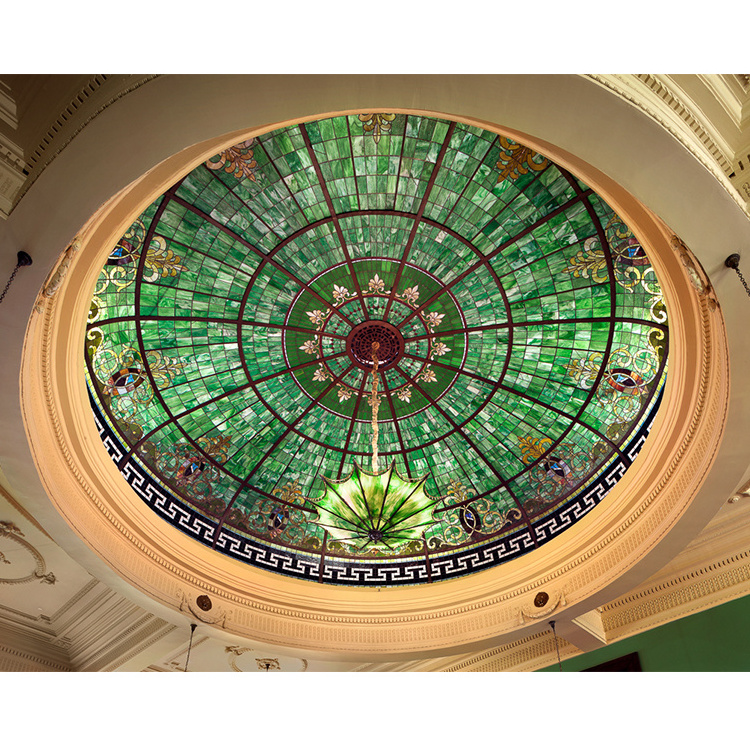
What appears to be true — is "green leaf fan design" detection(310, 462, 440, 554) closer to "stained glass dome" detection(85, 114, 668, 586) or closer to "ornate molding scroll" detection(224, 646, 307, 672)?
"stained glass dome" detection(85, 114, 668, 586)

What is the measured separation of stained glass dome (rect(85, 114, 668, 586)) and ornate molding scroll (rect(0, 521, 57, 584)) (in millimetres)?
1533

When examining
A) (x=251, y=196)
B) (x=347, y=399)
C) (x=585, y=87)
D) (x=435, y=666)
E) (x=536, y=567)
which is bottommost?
(x=435, y=666)

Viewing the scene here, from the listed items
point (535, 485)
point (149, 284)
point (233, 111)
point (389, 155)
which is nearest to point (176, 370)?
point (149, 284)

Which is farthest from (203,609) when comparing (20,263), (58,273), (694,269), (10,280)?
(694,269)

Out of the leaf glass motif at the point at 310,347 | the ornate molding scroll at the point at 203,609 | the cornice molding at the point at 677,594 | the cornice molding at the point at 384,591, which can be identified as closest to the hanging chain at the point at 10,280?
the cornice molding at the point at 384,591

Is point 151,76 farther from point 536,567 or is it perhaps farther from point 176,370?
point 536,567

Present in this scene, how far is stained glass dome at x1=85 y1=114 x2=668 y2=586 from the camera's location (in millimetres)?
7309

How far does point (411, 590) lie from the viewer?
409 inches

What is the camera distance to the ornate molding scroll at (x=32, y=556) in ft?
26.3

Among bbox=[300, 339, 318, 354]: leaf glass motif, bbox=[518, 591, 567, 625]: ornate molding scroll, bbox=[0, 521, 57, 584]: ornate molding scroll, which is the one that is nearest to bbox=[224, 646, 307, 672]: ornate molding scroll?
bbox=[0, 521, 57, 584]: ornate molding scroll

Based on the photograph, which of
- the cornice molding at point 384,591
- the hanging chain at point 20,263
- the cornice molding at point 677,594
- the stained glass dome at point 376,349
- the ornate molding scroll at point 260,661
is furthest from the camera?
the ornate molding scroll at point 260,661

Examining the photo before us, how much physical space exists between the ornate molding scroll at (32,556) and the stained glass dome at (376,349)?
60.3 inches

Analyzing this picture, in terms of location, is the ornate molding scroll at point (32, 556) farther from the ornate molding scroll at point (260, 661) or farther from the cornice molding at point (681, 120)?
the cornice molding at point (681, 120)

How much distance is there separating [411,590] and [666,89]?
829 cm
